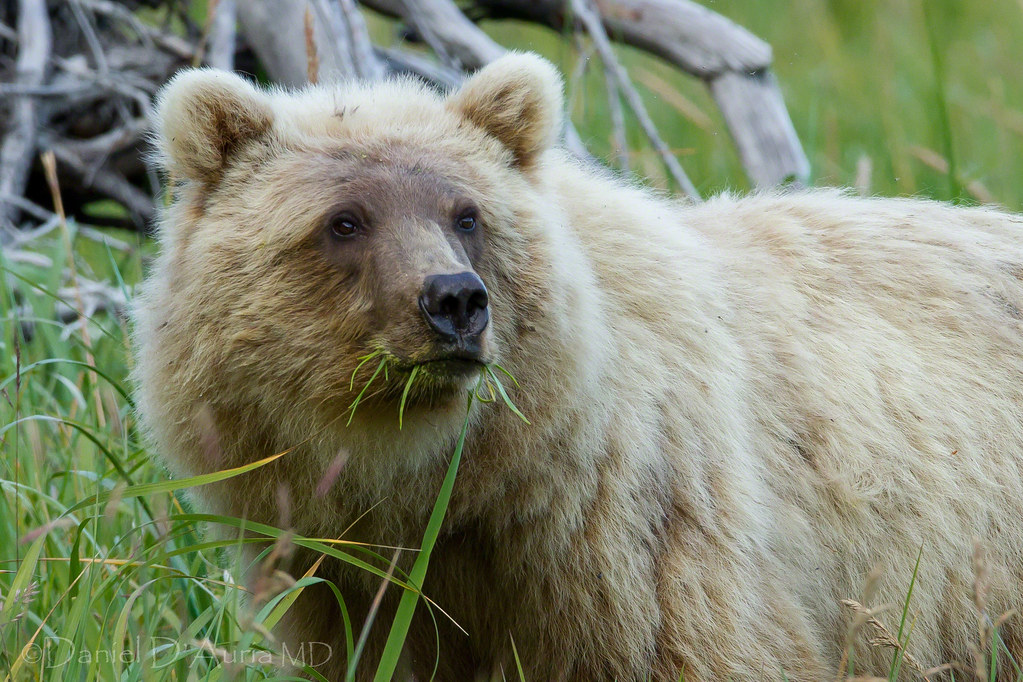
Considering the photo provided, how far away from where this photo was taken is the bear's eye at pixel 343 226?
10.5ft

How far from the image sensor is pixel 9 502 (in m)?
4.09

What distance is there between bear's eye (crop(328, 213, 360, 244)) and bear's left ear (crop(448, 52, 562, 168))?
0.63 metres

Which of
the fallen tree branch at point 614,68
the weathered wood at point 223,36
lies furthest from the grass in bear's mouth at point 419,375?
the weathered wood at point 223,36

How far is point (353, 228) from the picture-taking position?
127 inches

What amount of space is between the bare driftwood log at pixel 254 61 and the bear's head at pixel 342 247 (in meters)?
2.04

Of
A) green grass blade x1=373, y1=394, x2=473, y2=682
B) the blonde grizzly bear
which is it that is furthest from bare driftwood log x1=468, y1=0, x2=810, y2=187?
green grass blade x1=373, y1=394, x2=473, y2=682

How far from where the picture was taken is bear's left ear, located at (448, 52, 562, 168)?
3.58 meters

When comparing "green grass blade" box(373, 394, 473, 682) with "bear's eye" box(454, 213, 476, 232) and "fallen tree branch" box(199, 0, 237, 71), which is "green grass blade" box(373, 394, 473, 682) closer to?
"bear's eye" box(454, 213, 476, 232)

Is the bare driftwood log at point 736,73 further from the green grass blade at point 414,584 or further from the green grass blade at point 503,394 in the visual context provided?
the green grass blade at point 414,584

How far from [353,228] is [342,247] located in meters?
0.06

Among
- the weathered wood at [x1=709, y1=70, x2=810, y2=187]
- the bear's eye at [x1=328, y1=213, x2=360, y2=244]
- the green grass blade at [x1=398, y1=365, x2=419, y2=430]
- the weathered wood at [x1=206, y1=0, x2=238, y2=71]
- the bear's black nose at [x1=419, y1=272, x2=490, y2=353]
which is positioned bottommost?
the weathered wood at [x1=709, y1=70, x2=810, y2=187]

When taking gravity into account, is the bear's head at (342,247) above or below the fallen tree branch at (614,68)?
above

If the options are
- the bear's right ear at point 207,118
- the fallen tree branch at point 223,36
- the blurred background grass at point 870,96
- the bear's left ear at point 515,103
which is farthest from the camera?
the blurred background grass at point 870,96

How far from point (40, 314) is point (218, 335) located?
7.13ft
